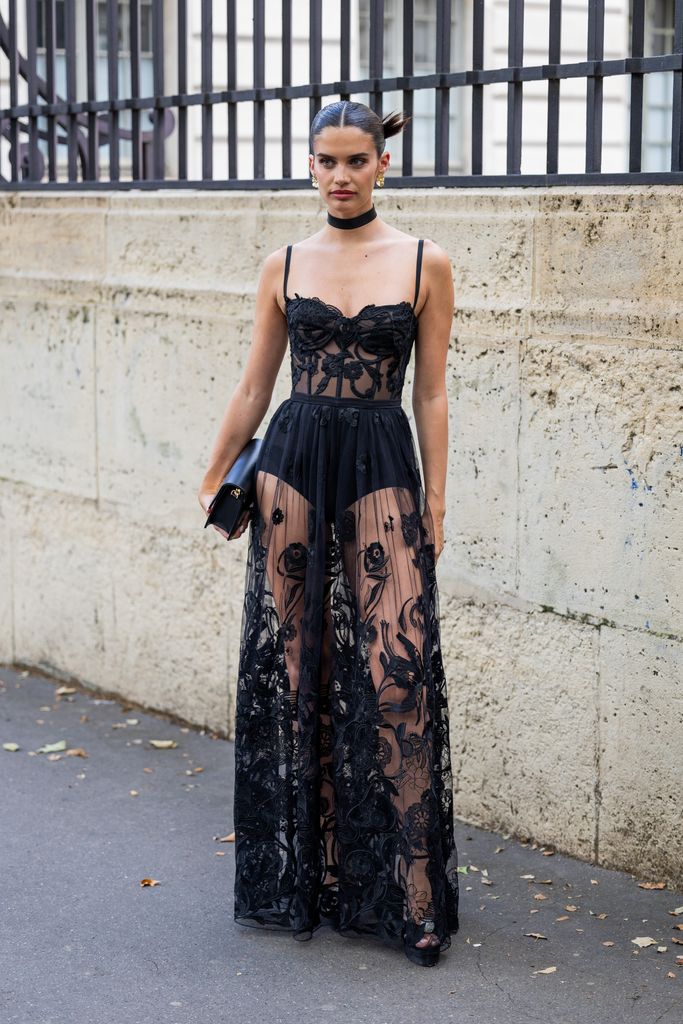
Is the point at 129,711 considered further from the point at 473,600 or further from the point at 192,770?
the point at 473,600

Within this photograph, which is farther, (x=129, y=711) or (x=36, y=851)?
(x=129, y=711)

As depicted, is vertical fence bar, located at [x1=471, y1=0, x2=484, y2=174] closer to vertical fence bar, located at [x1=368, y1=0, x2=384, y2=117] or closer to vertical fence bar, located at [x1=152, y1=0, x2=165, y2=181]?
vertical fence bar, located at [x1=368, y1=0, x2=384, y2=117]

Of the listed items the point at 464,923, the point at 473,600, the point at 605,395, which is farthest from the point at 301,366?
the point at 464,923

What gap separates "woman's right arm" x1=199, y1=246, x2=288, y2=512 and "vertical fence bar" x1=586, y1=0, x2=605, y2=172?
3.80 ft

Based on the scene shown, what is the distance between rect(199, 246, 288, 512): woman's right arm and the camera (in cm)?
405

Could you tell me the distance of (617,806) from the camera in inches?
182

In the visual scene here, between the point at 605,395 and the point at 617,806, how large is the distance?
1.29 metres

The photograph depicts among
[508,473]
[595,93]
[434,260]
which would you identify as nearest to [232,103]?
[595,93]

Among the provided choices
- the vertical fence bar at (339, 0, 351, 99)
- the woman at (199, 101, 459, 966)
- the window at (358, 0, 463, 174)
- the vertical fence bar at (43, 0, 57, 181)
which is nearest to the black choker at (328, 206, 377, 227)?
the woman at (199, 101, 459, 966)

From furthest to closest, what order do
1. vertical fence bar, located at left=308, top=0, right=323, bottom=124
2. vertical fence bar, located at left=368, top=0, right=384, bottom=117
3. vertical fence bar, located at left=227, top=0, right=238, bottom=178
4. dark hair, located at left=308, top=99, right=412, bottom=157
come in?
1. vertical fence bar, located at left=227, top=0, right=238, bottom=178
2. vertical fence bar, located at left=308, top=0, right=323, bottom=124
3. vertical fence bar, located at left=368, top=0, right=384, bottom=117
4. dark hair, located at left=308, top=99, right=412, bottom=157

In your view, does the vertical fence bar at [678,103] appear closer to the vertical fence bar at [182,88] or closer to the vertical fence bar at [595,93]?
the vertical fence bar at [595,93]

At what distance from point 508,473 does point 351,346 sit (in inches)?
43.4

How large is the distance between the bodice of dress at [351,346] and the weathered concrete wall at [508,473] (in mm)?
839

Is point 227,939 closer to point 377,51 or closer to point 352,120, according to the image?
point 352,120
